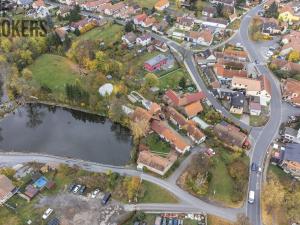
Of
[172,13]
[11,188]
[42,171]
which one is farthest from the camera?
[172,13]

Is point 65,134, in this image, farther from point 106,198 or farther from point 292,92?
point 292,92

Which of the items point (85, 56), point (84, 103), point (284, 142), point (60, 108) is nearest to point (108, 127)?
point (84, 103)

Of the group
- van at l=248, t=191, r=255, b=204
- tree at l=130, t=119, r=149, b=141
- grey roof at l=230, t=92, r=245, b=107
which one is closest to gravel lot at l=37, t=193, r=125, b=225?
tree at l=130, t=119, r=149, b=141

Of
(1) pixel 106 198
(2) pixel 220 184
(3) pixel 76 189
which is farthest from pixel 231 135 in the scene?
(3) pixel 76 189

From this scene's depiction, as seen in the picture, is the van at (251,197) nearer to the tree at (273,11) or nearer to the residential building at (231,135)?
the residential building at (231,135)

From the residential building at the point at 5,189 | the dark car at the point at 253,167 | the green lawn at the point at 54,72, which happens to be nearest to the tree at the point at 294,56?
the dark car at the point at 253,167

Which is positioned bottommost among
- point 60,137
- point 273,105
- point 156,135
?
point 60,137

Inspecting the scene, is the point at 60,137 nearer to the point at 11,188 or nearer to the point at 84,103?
the point at 84,103
